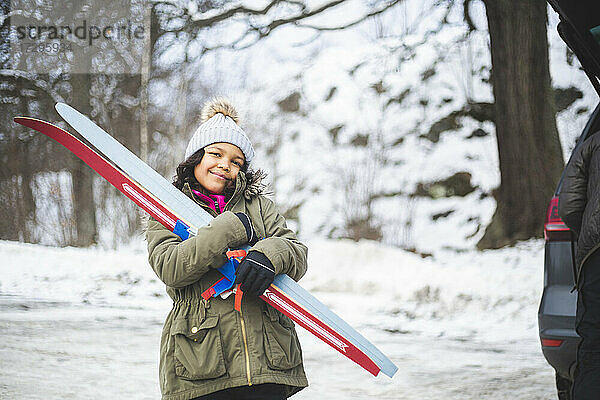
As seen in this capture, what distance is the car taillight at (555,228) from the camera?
117 inches

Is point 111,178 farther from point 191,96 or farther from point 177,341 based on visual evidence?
point 191,96

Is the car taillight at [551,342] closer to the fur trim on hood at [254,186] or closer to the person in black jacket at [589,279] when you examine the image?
the person in black jacket at [589,279]

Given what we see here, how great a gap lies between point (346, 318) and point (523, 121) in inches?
108

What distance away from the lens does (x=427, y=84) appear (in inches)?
331

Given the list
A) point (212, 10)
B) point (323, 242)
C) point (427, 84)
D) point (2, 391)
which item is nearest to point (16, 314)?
point (2, 391)

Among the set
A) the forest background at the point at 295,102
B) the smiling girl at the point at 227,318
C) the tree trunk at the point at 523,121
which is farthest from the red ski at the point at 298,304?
the forest background at the point at 295,102

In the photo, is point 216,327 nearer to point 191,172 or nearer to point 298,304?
point 298,304

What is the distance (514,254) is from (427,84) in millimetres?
2451

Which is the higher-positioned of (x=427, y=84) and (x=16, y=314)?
(x=427, y=84)

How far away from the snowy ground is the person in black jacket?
166 centimetres

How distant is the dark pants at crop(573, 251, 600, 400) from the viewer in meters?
2.31

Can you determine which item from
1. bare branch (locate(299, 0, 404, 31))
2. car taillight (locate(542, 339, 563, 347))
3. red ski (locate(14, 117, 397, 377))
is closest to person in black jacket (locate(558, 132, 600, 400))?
car taillight (locate(542, 339, 563, 347))

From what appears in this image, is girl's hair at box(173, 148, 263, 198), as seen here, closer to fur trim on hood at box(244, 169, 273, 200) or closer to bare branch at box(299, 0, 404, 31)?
fur trim on hood at box(244, 169, 273, 200)

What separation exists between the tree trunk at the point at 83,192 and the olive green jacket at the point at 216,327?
676 centimetres
